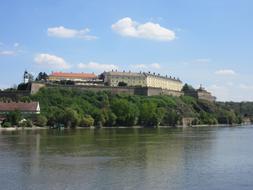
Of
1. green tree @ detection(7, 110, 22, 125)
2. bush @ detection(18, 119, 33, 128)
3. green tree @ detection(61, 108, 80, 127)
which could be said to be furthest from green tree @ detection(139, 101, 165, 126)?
green tree @ detection(7, 110, 22, 125)

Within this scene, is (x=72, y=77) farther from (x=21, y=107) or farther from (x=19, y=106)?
(x=21, y=107)

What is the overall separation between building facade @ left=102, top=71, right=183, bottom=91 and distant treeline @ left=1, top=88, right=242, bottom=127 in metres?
14.2

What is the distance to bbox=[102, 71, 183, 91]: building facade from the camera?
155 m

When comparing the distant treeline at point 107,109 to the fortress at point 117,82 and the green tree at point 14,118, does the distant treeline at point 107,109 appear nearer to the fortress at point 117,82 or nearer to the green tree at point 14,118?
the fortress at point 117,82

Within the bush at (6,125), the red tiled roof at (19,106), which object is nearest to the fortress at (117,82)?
the red tiled roof at (19,106)

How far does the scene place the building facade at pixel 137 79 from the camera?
15525 cm

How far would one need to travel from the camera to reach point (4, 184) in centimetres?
2530

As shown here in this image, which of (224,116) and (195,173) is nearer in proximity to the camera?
(195,173)

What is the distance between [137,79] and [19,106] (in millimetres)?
61416

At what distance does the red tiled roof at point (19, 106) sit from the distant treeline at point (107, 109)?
2.58 metres

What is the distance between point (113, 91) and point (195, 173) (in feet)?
365

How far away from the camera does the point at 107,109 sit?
392 feet

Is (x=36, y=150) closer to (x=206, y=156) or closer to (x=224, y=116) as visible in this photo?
(x=206, y=156)

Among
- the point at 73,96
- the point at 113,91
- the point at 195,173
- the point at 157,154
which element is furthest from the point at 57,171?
the point at 113,91
